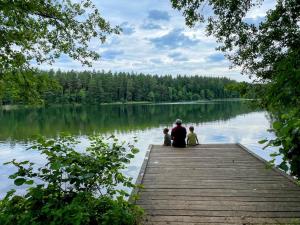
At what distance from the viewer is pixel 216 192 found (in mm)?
5609

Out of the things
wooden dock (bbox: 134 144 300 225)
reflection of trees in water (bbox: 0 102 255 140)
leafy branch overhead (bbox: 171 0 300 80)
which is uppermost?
leafy branch overhead (bbox: 171 0 300 80)

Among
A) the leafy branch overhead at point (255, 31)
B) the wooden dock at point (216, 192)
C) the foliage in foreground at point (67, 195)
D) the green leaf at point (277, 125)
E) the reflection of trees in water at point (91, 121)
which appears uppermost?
the leafy branch overhead at point (255, 31)

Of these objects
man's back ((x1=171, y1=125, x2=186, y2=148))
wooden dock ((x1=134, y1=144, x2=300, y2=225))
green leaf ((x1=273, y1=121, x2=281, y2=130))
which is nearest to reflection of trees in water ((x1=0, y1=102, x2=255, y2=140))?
man's back ((x1=171, y1=125, x2=186, y2=148))

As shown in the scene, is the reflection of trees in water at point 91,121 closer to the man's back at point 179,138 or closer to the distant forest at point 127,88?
the man's back at point 179,138

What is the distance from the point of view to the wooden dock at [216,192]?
4.41 meters

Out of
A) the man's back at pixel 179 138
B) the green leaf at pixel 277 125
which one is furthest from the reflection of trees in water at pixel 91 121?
the green leaf at pixel 277 125

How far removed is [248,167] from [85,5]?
6.00 m

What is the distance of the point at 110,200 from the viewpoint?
4102 millimetres

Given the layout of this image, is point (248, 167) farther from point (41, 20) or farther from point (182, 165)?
point (41, 20)

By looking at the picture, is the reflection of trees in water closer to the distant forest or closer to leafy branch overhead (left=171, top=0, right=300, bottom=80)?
leafy branch overhead (left=171, top=0, right=300, bottom=80)

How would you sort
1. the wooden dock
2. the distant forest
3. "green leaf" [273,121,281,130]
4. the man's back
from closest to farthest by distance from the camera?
1. "green leaf" [273,121,281,130]
2. the wooden dock
3. the man's back
4. the distant forest

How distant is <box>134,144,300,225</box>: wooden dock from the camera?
4406 millimetres

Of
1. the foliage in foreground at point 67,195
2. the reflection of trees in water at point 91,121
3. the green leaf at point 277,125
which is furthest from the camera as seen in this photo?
the reflection of trees in water at point 91,121

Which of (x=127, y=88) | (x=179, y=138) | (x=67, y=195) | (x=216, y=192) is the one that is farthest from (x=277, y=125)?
(x=127, y=88)
